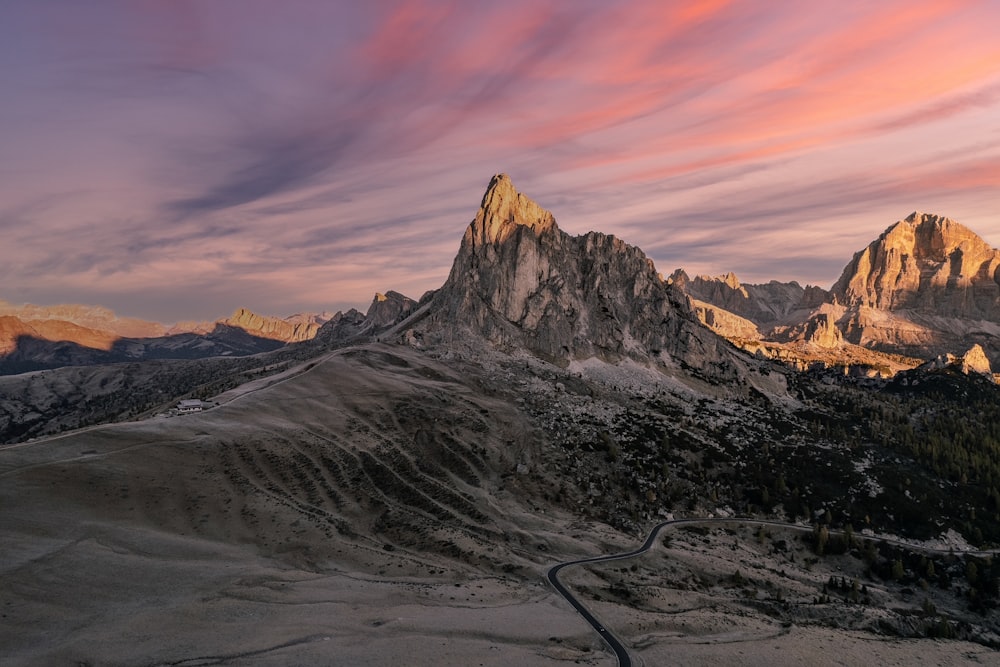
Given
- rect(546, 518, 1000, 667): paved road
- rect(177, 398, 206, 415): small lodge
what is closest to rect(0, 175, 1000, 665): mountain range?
rect(546, 518, 1000, 667): paved road

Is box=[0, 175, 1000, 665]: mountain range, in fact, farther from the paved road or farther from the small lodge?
the small lodge

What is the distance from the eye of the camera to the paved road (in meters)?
55.3

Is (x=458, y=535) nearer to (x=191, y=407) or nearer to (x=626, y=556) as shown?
(x=626, y=556)

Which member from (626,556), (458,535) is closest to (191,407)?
(458,535)

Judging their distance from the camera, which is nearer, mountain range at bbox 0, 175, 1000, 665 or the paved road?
mountain range at bbox 0, 175, 1000, 665

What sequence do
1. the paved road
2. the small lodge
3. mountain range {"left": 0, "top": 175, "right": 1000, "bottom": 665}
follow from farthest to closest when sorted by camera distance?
the small lodge
the paved road
mountain range {"left": 0, "top": 175, "right": 1000, "bottom": 665}

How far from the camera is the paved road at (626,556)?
5531cm

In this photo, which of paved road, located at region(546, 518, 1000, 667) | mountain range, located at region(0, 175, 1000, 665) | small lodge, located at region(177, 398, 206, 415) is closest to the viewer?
mountain range, located at region(0, 175, 1000, 665)

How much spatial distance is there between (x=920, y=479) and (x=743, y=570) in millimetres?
106660

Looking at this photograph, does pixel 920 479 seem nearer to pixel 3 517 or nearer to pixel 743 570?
pixel 743 570

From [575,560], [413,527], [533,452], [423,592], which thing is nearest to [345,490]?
[413,527]

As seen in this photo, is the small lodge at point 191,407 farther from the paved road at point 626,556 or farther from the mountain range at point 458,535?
the paved road at point 626,556

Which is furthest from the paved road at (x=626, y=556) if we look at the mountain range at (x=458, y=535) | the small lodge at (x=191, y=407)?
the small lodge at (x=191, y=407)

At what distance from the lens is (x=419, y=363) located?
167 metres
